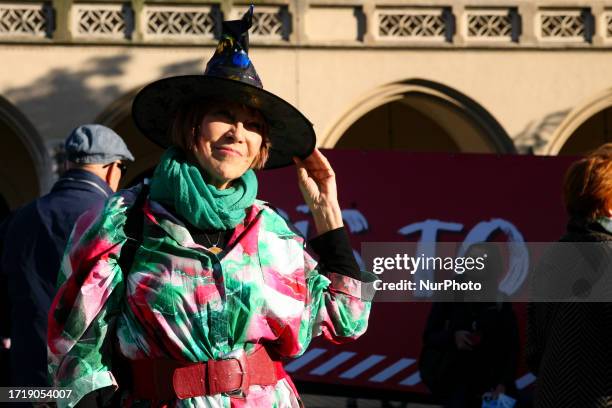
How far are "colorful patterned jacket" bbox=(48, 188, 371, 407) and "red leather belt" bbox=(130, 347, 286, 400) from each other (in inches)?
0.8

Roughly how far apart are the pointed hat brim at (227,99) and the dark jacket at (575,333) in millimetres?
1294

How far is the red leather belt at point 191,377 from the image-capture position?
10.7 feet

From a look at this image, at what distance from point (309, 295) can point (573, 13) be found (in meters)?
13.9

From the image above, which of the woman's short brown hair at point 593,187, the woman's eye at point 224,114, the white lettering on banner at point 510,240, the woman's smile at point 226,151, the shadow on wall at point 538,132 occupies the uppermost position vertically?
Answer: the woman's eye at point 224,114

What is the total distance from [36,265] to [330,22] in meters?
11.5

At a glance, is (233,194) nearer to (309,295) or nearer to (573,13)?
(309,295)

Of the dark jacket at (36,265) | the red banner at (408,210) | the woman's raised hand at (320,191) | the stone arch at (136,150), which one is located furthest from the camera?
the stone arch at (136,150)

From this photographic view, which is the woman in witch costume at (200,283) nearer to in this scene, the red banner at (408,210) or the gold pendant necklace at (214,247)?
the gold pendant necklace at (214,247)

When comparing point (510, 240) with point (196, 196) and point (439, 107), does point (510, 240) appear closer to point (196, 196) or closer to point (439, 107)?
point (439, 107)

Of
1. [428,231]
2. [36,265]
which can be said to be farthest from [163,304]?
[428,231]

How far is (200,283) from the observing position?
328 cm

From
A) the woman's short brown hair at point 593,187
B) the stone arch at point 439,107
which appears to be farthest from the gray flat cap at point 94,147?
the stone arch at point 439,107

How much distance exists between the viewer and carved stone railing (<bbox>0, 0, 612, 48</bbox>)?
15.9 meters

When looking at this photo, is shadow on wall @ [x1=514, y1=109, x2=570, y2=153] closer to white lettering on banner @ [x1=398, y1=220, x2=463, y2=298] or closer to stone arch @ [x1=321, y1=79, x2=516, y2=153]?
stone arch @ [x1=321, y1=79, x2=516, y2=153]
